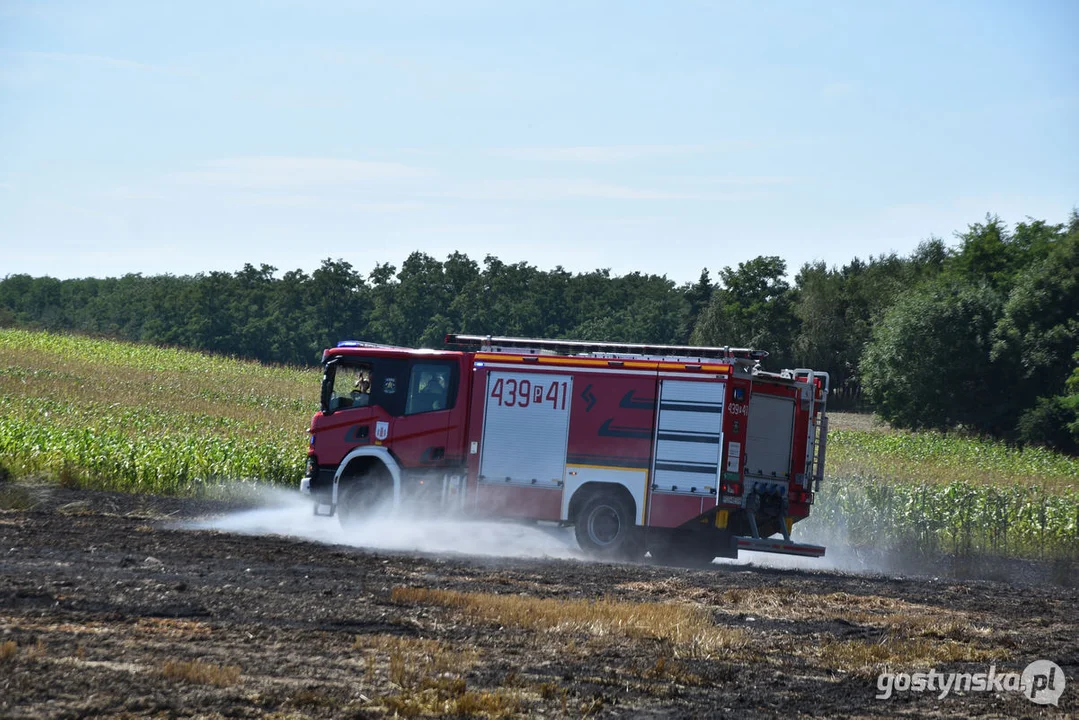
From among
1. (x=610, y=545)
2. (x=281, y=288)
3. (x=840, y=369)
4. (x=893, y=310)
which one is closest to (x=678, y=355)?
(x=610, y=545)

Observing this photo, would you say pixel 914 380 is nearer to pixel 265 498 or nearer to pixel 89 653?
pixel 265 498

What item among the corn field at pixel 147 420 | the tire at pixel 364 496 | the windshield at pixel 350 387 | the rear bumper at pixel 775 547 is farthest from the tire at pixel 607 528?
the corn field at pixel 147 420

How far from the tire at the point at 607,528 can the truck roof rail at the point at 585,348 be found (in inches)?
83.1

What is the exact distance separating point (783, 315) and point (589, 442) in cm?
8478

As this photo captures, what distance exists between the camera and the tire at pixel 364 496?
17.8m

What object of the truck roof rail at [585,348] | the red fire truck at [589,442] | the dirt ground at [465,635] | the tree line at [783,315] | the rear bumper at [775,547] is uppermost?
the tree line at [783,315]

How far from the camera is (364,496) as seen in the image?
59.1ft

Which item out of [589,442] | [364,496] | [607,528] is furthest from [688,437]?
[364,496]

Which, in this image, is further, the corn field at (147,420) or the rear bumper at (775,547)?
the corn field at (147,420)

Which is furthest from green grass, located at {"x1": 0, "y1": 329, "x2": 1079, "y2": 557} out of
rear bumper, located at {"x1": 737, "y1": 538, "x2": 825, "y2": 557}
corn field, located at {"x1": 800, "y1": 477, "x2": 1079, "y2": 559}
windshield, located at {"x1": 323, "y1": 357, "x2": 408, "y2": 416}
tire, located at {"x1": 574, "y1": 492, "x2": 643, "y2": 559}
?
tire, located at {"x1": 574, "y1": 492, "x2": 643, "y2": 559}

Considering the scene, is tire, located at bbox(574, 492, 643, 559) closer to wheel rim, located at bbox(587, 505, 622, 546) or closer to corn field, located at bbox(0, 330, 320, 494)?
wheel rim, located at bbox(587, 505, 622, 546)

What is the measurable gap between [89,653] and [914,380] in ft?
197

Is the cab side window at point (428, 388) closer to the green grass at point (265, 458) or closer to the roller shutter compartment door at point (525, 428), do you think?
the roller shutter compartment door at point (525, 428)

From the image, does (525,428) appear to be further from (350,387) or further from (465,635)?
(465,635)
